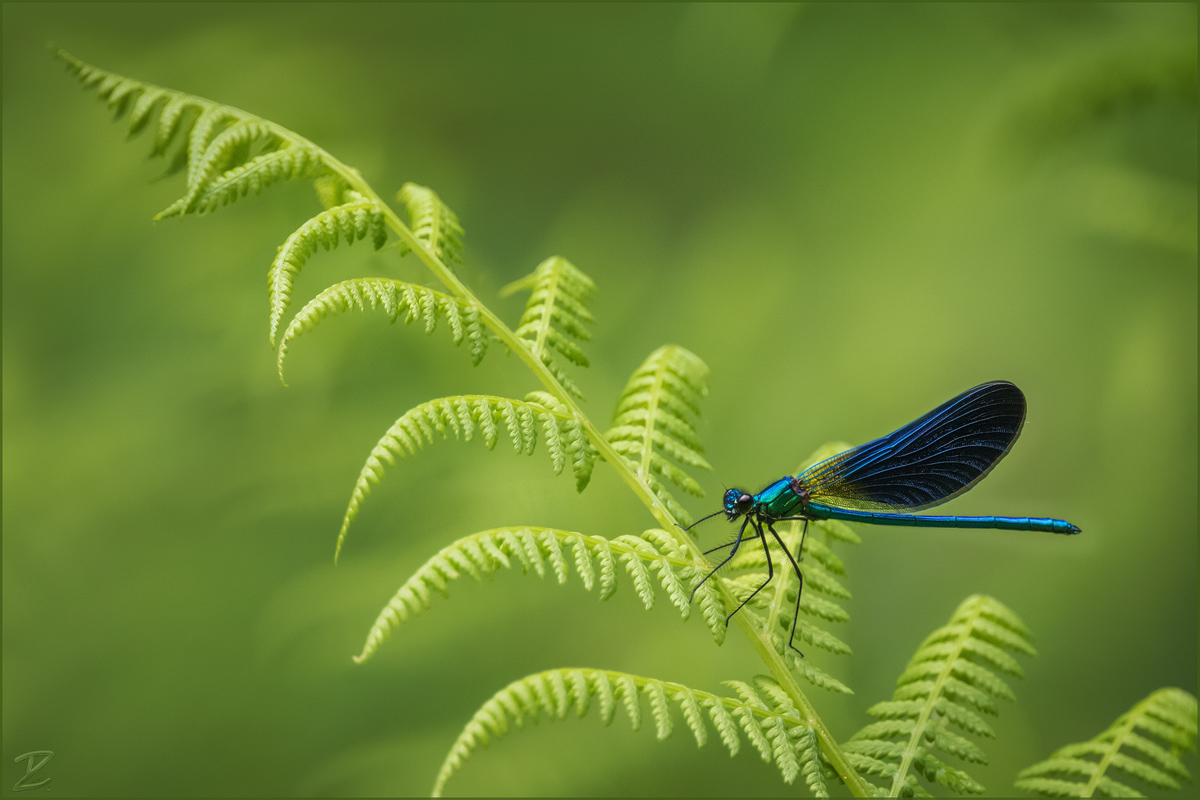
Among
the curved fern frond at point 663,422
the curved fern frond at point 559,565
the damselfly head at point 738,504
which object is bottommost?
the curved fern frond at point 559,565

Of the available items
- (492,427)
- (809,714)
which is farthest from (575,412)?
(809,714)

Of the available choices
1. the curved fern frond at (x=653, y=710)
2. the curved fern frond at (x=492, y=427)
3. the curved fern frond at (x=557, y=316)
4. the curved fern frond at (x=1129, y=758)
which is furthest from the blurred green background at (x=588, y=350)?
the curved fern frond at (x=653, y=710)

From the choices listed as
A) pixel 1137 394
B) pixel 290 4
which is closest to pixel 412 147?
pixel 290 4

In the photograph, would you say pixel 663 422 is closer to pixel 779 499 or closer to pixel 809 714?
pixel 779 499

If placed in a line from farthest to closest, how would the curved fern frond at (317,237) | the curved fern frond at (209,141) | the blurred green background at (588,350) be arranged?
the blurred green background at (588,350) < the curved fern frond at (209,141) < the curved fern frond at (317,237)

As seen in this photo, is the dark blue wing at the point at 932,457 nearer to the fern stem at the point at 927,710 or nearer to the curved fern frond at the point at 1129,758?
the fern stem at the point at 927,710
